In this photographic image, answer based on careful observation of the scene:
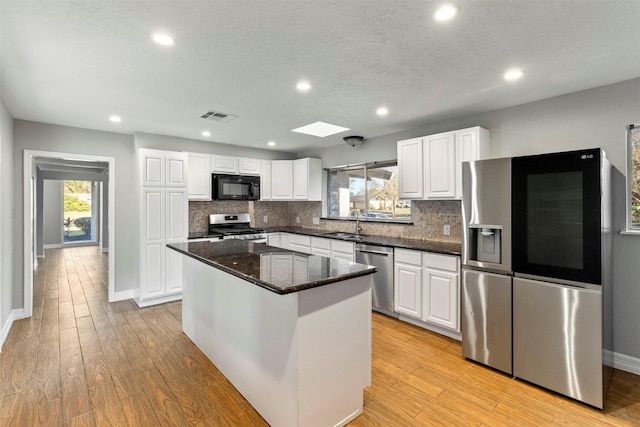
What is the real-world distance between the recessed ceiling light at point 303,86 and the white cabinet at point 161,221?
2.50 metres

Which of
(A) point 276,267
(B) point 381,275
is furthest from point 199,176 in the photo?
(A) point 276,267

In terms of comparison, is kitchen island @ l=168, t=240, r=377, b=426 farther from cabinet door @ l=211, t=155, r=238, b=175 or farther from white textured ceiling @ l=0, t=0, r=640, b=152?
cabinet door @ l=211, t=155, r=238, b=175

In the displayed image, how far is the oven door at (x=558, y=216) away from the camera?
2.09 metres

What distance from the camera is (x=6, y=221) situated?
10.7 ft

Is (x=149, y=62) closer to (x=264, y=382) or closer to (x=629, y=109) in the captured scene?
(x=264, y=382)

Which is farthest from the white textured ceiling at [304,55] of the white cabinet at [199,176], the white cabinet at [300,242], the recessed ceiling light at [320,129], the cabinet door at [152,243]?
the white cabinet at [300,242]

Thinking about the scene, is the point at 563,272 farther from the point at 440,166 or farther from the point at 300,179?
the point at 300,179

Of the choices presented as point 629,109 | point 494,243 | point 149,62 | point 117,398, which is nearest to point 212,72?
point 149,62

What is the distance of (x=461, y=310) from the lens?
2.83 m

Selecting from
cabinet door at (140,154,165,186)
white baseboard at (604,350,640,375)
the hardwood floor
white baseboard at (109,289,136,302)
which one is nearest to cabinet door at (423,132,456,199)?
the hardwood floor

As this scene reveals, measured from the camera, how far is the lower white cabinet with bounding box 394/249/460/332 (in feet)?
10.1

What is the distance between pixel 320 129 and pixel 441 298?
8.82 ft

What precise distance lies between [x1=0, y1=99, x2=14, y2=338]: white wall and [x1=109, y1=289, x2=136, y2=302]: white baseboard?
3.48 feet

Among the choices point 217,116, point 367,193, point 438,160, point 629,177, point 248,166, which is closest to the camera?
point 629,177
